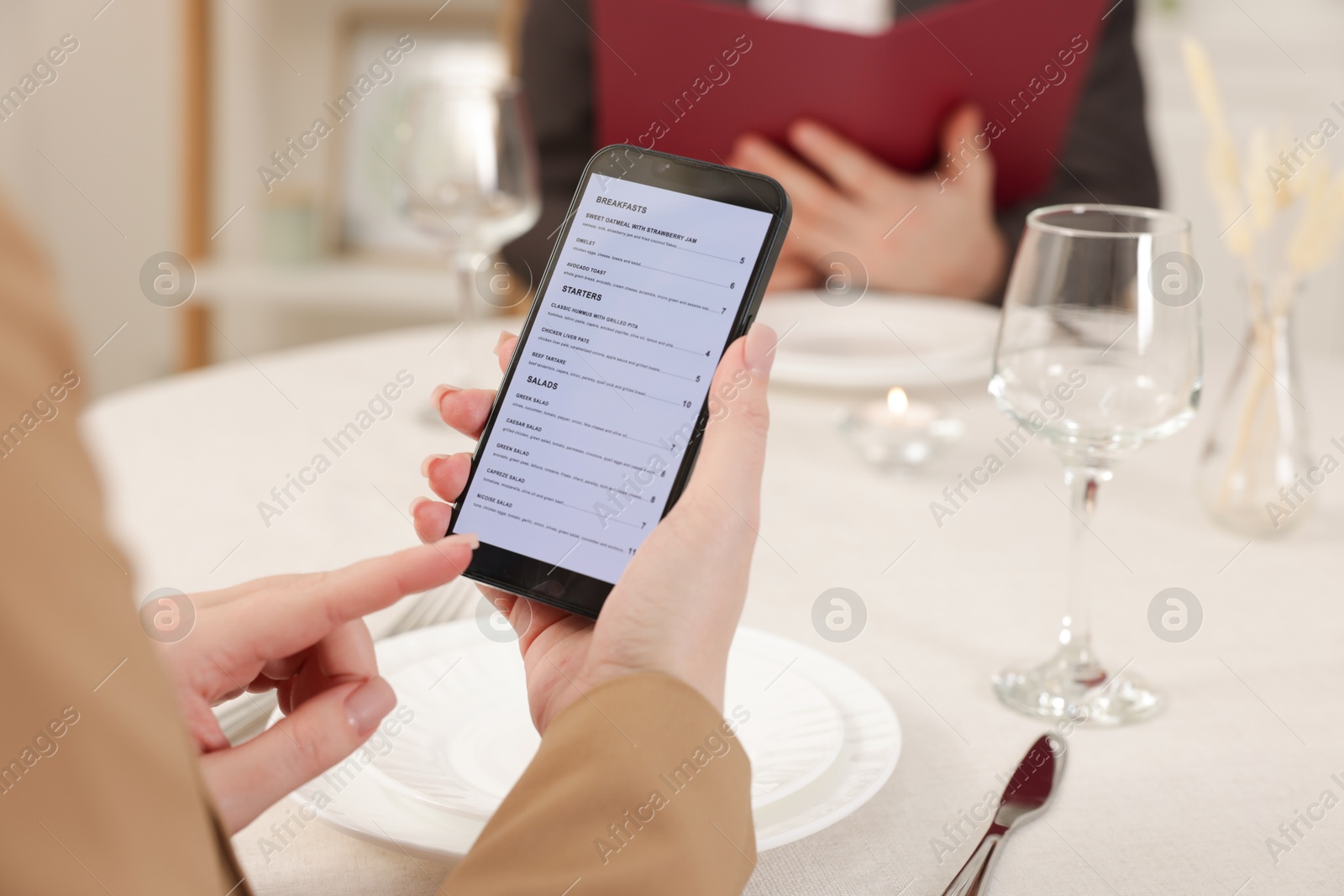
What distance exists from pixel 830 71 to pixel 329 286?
1521 mm

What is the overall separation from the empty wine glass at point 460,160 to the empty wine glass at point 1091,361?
57 cm

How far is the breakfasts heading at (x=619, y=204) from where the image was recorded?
552 millimetres

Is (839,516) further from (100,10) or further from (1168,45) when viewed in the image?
(100,10)

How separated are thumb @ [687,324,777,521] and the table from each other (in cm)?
14

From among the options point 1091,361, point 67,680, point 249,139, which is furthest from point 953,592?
point 249,139

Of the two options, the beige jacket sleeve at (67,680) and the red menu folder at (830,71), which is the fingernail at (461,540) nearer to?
the beige jacket sleeve at (67,680)

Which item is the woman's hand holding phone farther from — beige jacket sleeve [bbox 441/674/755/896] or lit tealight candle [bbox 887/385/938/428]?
lit tealight candle [bbox 887/385/938/428]

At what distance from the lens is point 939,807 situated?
0.49 meters

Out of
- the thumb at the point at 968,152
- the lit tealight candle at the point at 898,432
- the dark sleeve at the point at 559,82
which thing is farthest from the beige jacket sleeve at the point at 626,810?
the dark sleeve at the point at 559,82

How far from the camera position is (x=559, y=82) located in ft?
5.73

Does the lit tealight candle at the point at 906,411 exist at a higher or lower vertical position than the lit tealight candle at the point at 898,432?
higher

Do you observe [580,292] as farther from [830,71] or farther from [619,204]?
[830,71]

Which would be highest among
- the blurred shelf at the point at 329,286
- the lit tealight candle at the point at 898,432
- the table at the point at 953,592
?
the lit tealight candle at the point at 898,432

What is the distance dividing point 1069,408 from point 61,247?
2.68 metres
